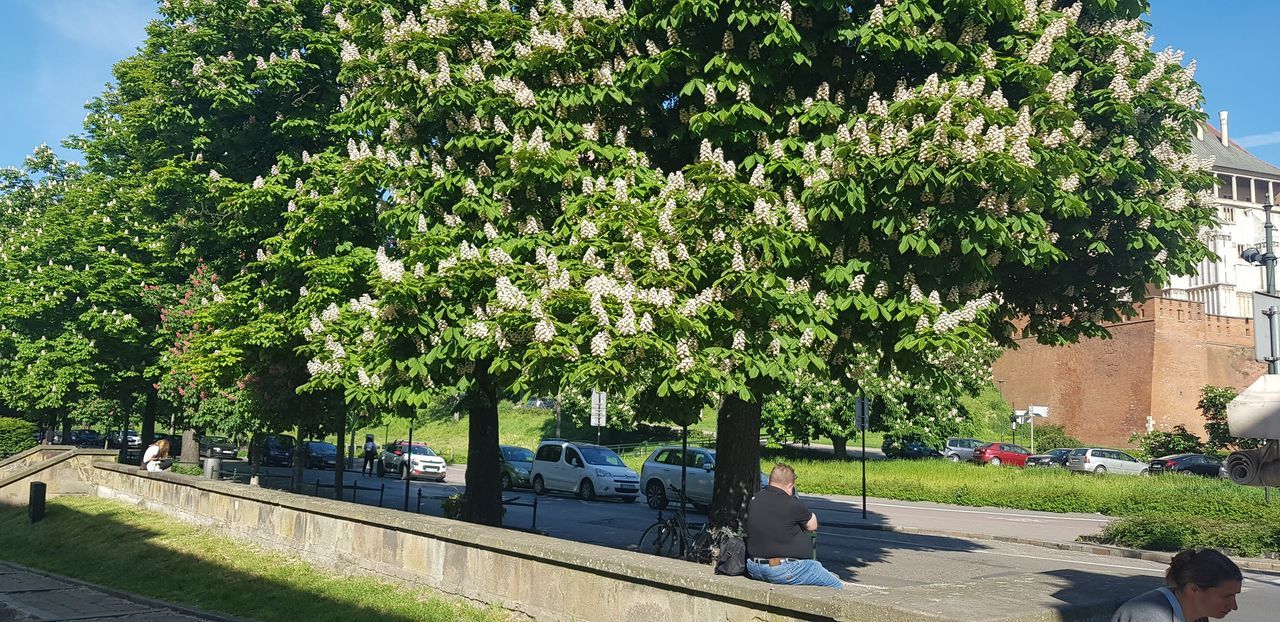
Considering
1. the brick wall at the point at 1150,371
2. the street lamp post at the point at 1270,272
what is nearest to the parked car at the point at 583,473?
the street lamp post at the point at 1270,272

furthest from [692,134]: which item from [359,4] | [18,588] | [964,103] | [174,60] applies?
[174,60]

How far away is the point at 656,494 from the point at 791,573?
2150 cm

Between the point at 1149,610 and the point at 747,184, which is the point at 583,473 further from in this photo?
the point at 1149,610

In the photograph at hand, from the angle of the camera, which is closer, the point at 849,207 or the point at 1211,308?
the point at 849,207

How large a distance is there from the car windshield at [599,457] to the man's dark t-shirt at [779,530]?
24.5 metres

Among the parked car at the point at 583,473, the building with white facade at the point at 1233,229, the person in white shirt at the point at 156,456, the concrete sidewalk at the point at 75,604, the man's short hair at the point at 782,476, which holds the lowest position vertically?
the concrete sidewalk at the point at 75,604

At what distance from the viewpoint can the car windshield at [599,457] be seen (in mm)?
31688

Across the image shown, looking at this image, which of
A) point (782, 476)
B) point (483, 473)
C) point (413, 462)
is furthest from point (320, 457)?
point (782, 476)

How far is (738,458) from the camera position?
40.3 ft

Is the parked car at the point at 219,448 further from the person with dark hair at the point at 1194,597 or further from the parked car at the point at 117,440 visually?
the person with dark hair at the point at 1194,597

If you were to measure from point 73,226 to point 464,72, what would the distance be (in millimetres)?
24850

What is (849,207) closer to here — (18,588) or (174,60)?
(18,588)

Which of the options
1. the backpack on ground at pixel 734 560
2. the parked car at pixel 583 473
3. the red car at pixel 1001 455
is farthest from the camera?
the red car at pixel 1001 455

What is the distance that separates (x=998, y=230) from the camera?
8.56 metres
